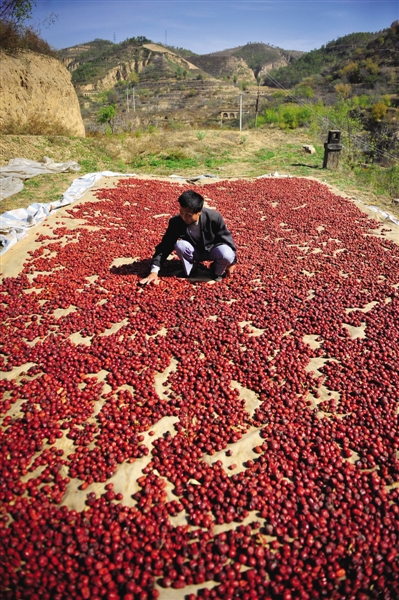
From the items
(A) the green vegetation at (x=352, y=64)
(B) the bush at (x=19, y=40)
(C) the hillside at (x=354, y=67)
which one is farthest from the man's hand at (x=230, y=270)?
(C) the hillside at (x=354, y=67)

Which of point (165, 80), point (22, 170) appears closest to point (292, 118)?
point (22, 170)

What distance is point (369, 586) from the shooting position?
202 cm

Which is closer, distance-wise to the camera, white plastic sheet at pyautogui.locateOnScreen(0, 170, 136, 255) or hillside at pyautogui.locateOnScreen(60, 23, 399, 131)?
white plastic sheet at pyautogui.locateOnScreen(0, 170, 136, 255)

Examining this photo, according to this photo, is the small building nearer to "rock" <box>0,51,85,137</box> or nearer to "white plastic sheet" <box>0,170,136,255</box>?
"rock" <box>0,51,85,137</box>

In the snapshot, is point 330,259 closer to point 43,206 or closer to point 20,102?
point 43,206

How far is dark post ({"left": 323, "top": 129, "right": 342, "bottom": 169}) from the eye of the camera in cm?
1187

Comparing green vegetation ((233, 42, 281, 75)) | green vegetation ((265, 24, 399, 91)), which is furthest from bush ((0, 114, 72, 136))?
green vegetation ((233, 42, 281, 75))

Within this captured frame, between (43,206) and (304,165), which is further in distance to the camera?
(304,165)

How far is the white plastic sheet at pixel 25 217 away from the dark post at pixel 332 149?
7.75 m

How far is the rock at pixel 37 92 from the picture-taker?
45.4ft

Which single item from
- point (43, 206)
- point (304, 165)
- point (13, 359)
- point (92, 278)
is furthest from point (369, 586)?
point (304, 165)

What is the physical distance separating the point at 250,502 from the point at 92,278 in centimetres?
395

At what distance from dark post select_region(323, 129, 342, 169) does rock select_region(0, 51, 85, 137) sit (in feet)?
35.0

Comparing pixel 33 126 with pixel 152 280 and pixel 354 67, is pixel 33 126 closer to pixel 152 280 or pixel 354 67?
pixel 152 280
